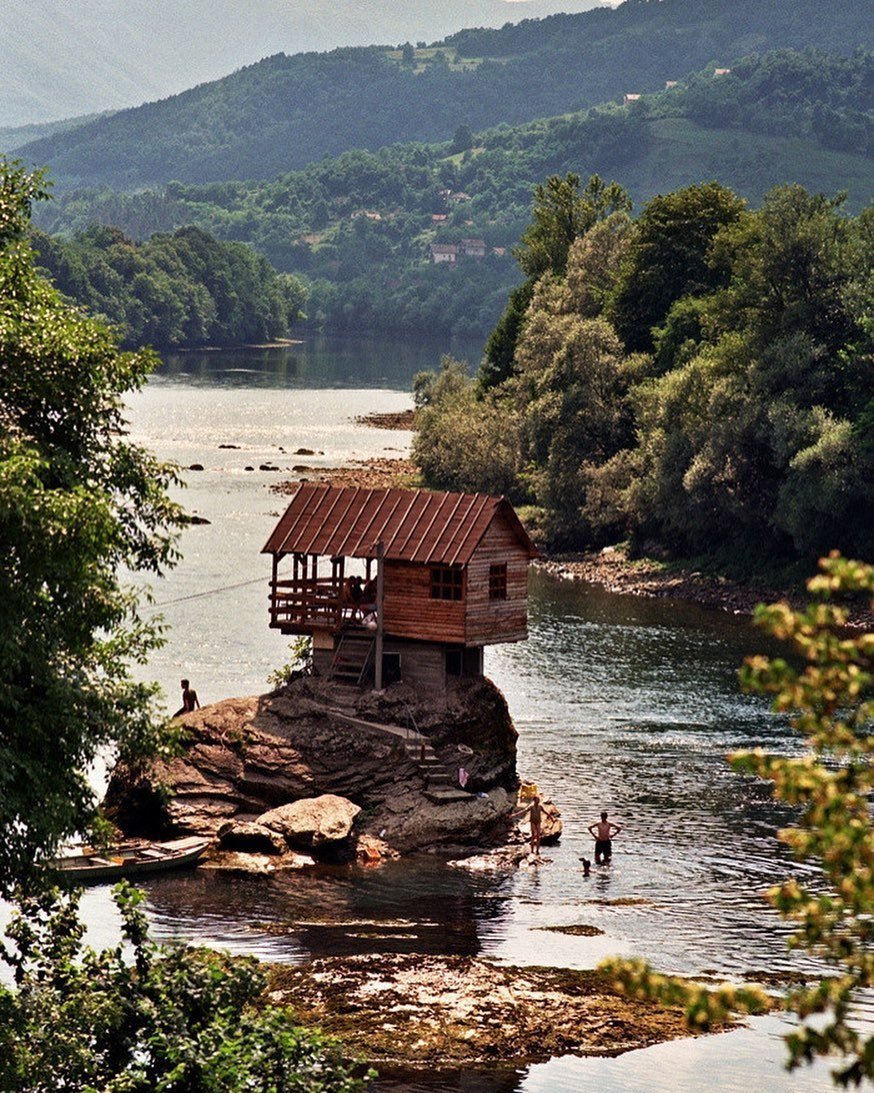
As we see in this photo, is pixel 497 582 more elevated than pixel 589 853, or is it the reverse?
pixel 497 582

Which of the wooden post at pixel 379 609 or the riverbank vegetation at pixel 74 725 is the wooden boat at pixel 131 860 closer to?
the wooden post at pixel 379 609

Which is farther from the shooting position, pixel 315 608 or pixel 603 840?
pixel 315 608

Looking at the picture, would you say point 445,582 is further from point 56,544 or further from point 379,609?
point 56,544

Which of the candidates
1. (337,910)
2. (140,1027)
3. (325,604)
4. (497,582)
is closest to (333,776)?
(325,604)

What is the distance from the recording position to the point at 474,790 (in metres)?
59.1

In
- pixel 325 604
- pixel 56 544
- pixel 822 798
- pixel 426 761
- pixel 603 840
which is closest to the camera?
pixel 822 798

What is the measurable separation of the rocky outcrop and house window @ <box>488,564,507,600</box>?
284 centimetres

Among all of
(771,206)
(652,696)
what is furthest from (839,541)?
(652,696)

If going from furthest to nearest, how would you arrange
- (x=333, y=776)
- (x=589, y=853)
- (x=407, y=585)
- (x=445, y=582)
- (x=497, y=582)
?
(x=497, y=582)
(x=407, y=585)
(x=445, y=582)
(x=333, y=776)
(x=589, y=853)

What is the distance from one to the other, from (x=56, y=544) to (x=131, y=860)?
21.7m

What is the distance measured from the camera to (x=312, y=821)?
2173 inches

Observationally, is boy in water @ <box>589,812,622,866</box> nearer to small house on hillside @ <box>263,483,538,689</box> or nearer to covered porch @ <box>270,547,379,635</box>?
small house on hillside @ <box>263,483,538,689</box>

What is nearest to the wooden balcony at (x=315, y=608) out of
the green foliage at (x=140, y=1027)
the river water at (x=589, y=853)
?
the river water at (x=589, y=853)

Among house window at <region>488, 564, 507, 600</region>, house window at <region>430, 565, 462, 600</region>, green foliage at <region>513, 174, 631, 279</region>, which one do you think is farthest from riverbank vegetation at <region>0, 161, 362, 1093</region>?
green foliage at <region>513, 174, 631, 279</region>
